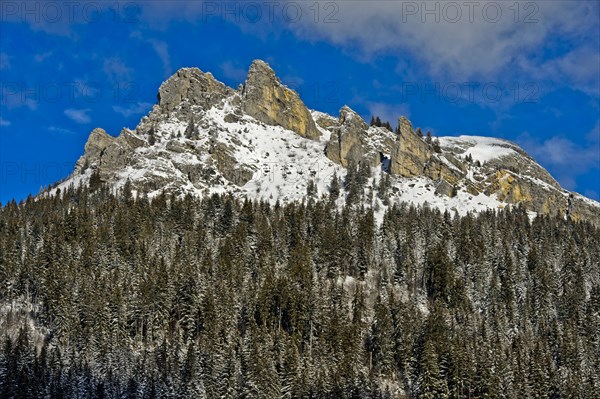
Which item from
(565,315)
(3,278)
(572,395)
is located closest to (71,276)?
(3,278)

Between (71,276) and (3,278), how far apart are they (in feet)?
43.5

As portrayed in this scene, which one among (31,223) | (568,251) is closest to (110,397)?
(31,223)

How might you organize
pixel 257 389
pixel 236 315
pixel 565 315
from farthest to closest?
1. pixel 565 315
2. pixel 236 315
3. pixel 257 389

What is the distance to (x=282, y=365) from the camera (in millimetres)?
106562

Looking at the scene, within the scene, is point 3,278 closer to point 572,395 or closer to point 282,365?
point 282,365

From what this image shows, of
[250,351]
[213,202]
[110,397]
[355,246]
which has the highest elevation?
[213,202]

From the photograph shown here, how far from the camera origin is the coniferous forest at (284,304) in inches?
4126

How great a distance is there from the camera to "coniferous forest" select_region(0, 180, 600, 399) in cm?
10481

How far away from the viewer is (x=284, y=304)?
124 meters

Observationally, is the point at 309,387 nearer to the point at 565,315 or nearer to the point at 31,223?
the point at 565,315

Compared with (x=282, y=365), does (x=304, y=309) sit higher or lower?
higher

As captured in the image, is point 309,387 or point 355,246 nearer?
point 309,387

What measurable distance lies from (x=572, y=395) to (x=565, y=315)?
1361 inches

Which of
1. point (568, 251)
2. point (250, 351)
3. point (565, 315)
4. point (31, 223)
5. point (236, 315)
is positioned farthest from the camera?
point (568, 251)
